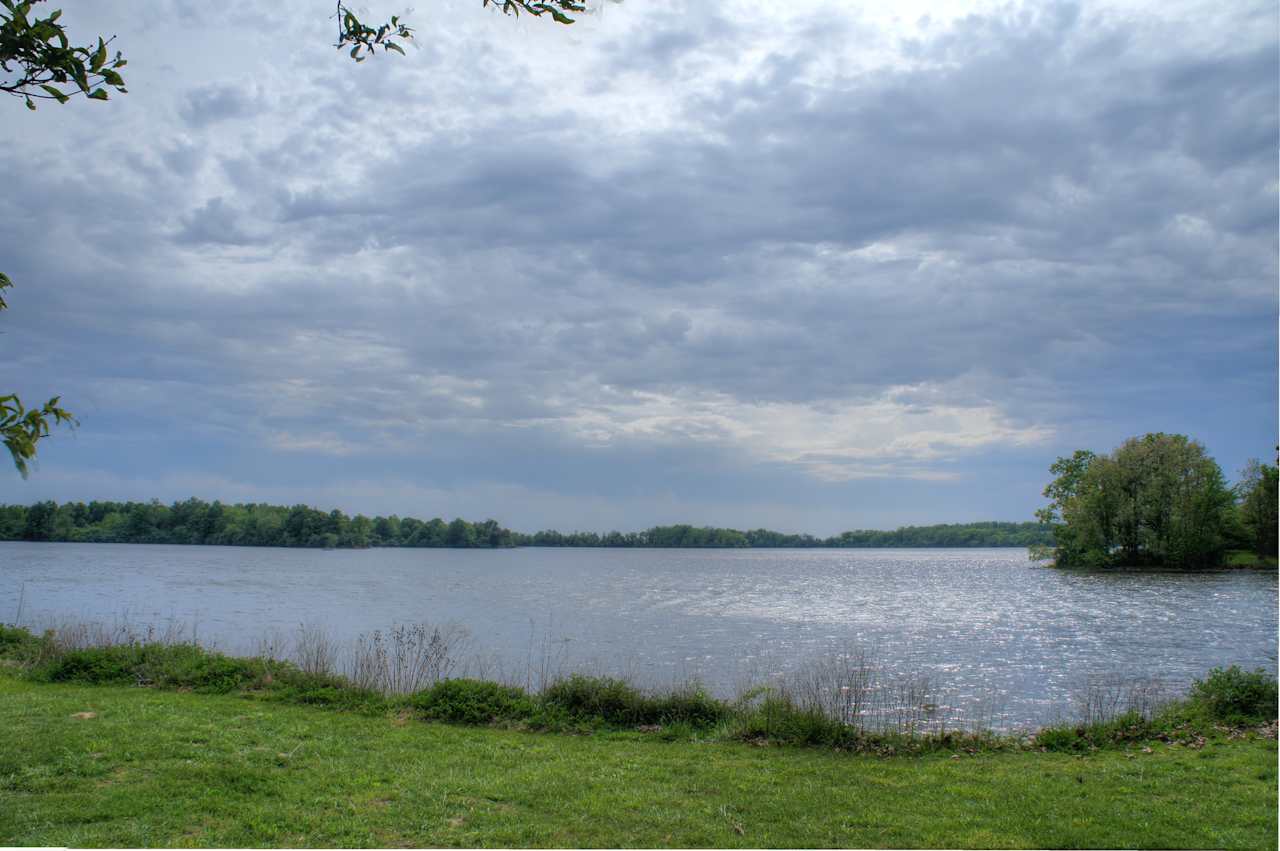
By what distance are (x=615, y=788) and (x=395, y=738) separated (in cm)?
359

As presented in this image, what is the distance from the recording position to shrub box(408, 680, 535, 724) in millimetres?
11859

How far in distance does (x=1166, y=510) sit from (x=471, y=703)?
238 feet

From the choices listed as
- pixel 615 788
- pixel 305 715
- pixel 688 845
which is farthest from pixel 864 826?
pixel 305 715

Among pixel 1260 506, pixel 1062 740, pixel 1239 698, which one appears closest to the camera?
pixel 1062 740

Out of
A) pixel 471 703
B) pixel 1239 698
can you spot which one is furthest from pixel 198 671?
pixel 1239 698

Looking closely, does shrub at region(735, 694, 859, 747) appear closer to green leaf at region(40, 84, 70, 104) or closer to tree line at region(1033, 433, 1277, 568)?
green leaf at region(40, 84, 70, 104)

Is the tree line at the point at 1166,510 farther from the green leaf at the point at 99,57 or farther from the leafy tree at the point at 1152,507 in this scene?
the green leaf at the point at 99,57

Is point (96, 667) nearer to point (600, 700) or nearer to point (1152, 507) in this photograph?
point (600, 700)

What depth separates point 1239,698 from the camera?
12.1 meters

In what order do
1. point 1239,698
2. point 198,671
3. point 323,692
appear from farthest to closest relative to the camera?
1. point 198,671
2. point 323,692
3. point 1239,698

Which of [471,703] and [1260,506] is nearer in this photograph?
[471,703]

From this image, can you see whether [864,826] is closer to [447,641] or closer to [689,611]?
[447,641]

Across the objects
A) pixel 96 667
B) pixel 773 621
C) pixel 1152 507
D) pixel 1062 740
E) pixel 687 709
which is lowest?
pixel 773 621

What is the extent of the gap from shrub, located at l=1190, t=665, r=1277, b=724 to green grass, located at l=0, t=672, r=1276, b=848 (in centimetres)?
164
